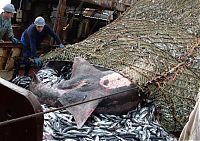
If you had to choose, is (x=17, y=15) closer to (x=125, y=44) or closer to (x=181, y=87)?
(x=125, y=44)

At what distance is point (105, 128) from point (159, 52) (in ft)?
8.15

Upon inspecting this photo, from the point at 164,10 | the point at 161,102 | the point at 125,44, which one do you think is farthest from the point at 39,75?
the point at 164,10

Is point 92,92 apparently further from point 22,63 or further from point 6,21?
point 6,21

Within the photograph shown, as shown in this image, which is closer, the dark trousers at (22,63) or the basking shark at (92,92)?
the basking shark at (92,92)

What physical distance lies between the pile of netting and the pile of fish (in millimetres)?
664

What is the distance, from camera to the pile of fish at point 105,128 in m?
5.68

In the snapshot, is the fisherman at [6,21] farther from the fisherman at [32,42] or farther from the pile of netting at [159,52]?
the pile of netting at [159,52]

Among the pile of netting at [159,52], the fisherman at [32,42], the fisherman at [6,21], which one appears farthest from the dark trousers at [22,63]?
the pile of netting at [159,52]

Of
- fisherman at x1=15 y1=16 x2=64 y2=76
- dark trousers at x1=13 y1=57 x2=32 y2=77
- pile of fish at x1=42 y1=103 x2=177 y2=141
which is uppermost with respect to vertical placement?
fisherman at x1=15 y1=16 x2=64 y2=76

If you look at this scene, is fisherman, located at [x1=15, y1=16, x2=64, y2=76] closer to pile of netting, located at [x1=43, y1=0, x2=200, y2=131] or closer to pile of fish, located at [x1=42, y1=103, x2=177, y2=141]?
pile of netting, located at [x1=43, y1=0, x2=200, y2=131]

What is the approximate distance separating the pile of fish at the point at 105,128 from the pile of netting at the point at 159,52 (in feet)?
2.18

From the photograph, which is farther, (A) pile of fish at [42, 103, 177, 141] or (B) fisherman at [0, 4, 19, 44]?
(B) fisherman at [0, 4, 19, 44]

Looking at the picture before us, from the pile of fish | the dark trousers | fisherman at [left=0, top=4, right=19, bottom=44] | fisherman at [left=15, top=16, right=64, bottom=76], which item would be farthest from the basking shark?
fisherman at [left=0, top=4, right=19, bottom=44]

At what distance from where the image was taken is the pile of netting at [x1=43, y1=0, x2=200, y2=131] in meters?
6.92
